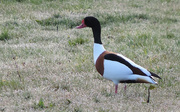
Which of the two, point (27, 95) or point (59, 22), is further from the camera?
point (59, 22)

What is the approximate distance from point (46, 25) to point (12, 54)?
250 centimetres

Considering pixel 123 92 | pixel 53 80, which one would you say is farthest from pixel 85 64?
pixel 123 92

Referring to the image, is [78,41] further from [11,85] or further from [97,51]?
[11,85]

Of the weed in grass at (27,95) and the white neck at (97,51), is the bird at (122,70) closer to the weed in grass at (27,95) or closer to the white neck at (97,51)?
the white neck at (97,51)

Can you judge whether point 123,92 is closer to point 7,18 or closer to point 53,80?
point 53,80

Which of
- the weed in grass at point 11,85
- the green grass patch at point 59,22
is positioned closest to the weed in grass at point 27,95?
the weed in grass at point 11,85

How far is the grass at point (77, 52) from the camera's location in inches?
165

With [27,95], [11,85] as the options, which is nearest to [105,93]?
[27,95]

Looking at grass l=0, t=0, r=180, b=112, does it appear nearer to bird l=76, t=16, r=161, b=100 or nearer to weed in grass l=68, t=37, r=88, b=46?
weed in grass l=68, t=37, r=88, b=46

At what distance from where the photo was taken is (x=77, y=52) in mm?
6508

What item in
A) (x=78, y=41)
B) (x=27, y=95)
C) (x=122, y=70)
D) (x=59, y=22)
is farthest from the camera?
(x=59, y=22)

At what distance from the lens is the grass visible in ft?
13.8

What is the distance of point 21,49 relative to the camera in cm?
653

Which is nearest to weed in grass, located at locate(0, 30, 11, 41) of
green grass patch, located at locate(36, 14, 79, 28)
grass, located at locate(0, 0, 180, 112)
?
grass, located at locate(0, 0, 180, 112)
